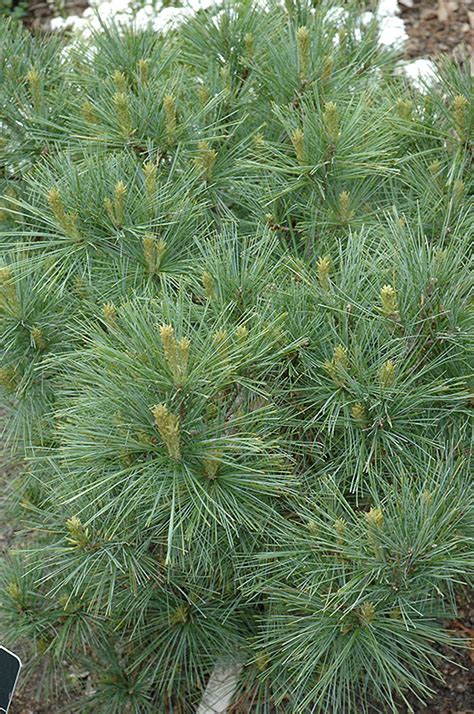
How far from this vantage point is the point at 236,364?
53.9 inches

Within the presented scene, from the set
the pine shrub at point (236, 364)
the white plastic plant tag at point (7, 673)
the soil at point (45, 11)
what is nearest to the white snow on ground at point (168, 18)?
the soil at point (45, 11)

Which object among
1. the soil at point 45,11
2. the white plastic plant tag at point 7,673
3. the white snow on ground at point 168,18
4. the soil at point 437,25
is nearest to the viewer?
the white plastic plant tag at point 7,673

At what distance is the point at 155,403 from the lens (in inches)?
52.7

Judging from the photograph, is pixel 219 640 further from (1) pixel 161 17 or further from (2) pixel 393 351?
(1) pixel 161 17

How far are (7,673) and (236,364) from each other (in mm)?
506

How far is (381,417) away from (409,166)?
1.91 ft

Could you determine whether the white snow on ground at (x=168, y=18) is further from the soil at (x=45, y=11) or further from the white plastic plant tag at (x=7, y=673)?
the white plastic plant tag at (x=7, y=673)

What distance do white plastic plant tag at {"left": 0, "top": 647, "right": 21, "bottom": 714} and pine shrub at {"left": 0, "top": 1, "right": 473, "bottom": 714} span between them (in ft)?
0.60

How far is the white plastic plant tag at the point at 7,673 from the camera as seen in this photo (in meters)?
1.32

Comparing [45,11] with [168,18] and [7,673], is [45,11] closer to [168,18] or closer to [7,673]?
[168,18]

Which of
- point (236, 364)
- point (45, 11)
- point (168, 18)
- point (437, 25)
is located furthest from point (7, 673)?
point (45, 11)

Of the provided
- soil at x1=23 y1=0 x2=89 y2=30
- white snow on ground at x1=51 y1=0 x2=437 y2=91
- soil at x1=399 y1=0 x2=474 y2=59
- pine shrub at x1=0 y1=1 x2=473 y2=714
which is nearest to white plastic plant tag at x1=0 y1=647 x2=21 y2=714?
pine shrub at x1=0 y1=1 x2=473 y2=714

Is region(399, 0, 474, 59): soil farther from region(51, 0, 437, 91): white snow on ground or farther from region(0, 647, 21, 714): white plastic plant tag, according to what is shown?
region(0, 647, 21, 714): white plastic plant tag

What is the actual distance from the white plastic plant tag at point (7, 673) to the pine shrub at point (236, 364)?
18cm
